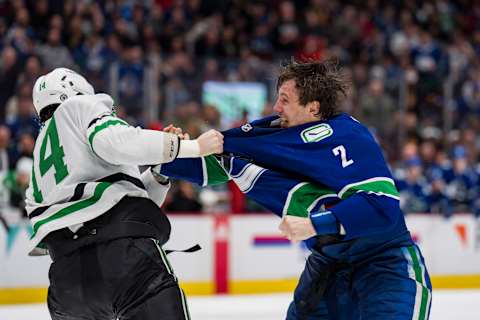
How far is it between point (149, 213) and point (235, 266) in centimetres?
474

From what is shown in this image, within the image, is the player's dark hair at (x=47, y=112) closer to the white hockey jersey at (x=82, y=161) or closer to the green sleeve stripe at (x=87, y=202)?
the white hockey jersey at (x=82, y=161)

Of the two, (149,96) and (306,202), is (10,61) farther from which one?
(306,202)

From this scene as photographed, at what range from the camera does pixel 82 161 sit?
107 inches

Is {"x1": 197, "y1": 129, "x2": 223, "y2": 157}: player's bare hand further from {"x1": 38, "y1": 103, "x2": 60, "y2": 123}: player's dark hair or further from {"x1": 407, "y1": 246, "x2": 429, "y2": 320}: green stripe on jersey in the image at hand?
{"x1": 407, "y1": 246, "x2": 429, "y2": 320}: green stripe on jersey

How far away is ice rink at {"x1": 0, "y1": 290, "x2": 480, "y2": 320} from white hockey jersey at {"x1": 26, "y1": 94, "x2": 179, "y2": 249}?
288 centimetres

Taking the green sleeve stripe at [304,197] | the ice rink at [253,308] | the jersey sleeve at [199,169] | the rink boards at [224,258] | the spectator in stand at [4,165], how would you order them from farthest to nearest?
the spectator in stand at [4,165]
the rink boards at [224,258]
the ice rink at [253,308]
the jersey sleeve at [199,169]
the green sleeve stripe at [304,197]

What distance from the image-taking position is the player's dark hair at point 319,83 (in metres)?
2.87

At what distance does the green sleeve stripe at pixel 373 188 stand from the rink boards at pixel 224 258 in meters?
4.39

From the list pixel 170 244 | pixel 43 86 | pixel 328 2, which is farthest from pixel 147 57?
pixel 43 86

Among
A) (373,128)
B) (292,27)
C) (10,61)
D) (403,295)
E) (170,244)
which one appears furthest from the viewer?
(292,27)

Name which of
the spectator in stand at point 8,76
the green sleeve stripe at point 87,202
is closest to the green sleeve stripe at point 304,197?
the green sleeve stripe at point 87,202

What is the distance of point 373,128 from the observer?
9.48m

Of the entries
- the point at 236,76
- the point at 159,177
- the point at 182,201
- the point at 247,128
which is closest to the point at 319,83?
the point at 247,128

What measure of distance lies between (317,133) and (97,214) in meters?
0.80
